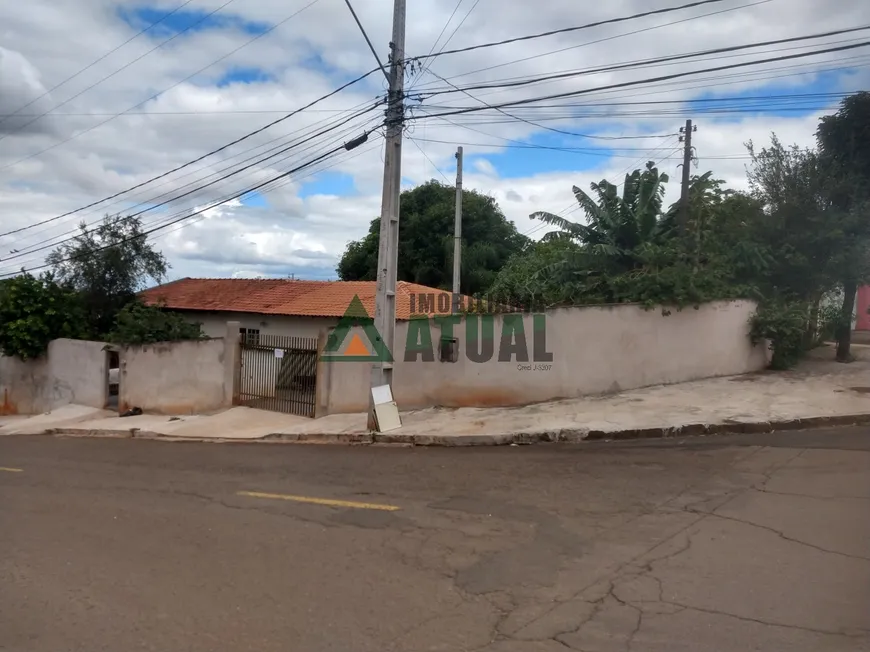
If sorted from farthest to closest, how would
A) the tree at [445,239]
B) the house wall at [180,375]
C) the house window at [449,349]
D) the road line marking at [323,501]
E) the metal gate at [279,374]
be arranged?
the tree at [445,239]
the house wall at [180,375]
the metal gate at [279,374]
the house window at [449,349]
the road line marking at [323,501]

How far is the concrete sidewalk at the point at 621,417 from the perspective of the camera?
1083cm

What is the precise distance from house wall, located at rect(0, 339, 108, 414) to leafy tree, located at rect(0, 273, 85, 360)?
0.47m

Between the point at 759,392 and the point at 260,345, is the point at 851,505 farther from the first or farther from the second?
the point at 260,345

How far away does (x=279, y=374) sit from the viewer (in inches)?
637

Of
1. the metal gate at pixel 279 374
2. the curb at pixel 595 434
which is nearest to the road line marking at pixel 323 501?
the curb at pixel 595 434

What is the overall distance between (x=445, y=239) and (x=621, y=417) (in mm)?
20871

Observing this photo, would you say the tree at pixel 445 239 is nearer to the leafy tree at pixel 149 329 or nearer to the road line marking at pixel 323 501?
the leafy tree at pixel 149 329

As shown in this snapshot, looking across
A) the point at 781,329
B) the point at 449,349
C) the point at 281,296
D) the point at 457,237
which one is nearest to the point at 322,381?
the point at 449,349

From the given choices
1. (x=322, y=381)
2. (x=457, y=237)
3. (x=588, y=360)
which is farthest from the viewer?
(x=457, y=237)

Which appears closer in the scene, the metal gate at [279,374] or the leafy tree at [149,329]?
the metal gate at [279,374]

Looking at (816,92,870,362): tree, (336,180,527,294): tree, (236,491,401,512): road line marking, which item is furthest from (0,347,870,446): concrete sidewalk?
(336,180,527,294): tree

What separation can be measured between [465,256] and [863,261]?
19.2 m

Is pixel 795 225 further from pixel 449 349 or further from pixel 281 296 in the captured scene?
pixel 281 296

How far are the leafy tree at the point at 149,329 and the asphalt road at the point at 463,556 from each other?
961 centimetres
